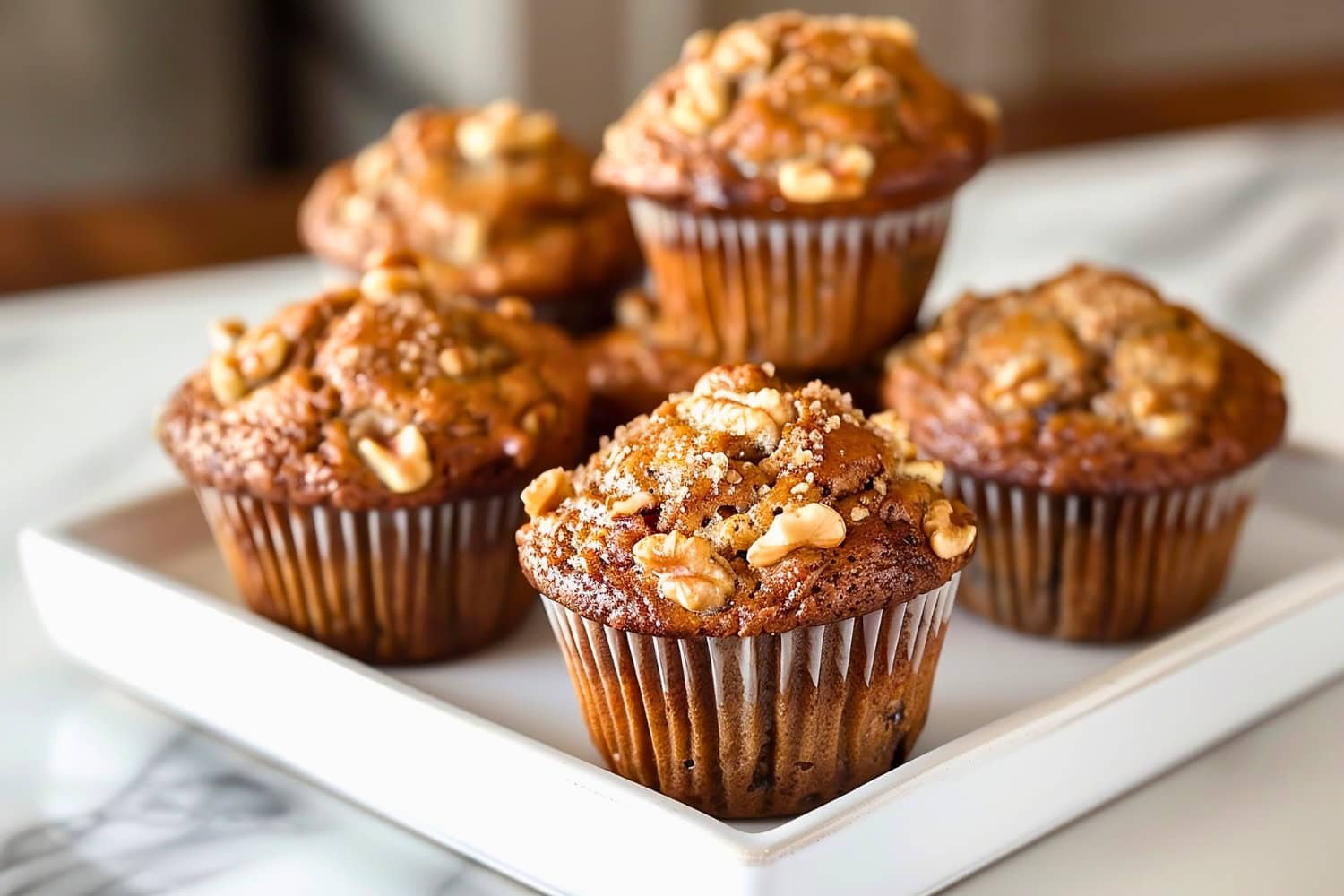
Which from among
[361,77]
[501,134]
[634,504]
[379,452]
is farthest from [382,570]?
[361,77]

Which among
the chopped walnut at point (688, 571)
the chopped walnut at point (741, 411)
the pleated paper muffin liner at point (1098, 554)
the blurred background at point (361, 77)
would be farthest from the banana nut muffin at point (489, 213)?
the blurred background at point (361, 77)

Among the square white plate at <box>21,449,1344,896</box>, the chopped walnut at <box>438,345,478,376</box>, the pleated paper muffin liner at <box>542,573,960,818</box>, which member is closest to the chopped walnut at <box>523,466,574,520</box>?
the pleated paper muffin liner at <box>542,573,960,818</box>

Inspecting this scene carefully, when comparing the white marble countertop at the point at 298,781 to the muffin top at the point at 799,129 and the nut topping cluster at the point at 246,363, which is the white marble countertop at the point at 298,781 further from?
the muffin top at the point at 799,129

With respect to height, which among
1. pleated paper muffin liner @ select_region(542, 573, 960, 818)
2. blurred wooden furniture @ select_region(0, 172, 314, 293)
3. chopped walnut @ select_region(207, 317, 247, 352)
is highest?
chopped walnut @ select_region(207, 317, 247, 352)

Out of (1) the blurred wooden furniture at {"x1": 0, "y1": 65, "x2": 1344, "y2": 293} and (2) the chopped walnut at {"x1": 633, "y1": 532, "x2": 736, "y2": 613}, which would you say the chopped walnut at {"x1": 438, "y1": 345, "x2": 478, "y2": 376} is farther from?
(1) the blurred wooden furniture at {"x1": 0, "y1": 65, "x2": 1344, "y2": 293}

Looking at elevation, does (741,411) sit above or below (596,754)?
above

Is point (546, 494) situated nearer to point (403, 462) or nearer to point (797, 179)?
point (403, 462)

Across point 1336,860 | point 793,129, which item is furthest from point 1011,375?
point 1336,860
